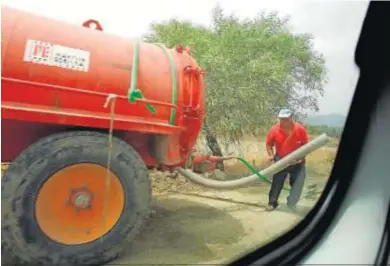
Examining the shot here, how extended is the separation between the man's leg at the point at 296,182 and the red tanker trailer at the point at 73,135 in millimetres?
524

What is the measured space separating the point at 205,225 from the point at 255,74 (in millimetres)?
571

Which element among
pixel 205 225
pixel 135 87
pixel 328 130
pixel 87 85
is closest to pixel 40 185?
pixel 87 85

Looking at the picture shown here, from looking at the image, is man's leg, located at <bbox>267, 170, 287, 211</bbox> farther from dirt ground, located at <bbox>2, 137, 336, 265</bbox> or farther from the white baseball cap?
the white baseball cap

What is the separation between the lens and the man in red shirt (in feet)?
5.28

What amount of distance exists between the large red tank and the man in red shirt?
307mm

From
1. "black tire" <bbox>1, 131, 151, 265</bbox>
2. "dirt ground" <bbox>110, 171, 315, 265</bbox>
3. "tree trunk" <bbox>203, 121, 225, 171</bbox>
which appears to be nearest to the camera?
"black tire" <bbox>1, 131, 151, 265</bbox>

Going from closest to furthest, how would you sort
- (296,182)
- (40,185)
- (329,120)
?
(40,185), (329,120), (296,182)

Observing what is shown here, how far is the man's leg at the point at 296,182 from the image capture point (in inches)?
65.3

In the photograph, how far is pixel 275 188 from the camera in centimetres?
167

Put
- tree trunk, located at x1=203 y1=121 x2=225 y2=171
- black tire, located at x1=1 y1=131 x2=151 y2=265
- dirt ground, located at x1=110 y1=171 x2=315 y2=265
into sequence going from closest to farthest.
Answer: black tire, located at x1=1 y1=131 x2=151 y2=265 → dirt ground, located at x1=110 y1=171 x2=315 y2=265 → tree trunk, located at x1=203 y1=121 x2=225 y2=171

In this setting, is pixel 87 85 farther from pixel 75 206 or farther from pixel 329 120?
pixel 329 120

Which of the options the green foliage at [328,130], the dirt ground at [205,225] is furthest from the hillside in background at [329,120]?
the dirt ground at [205,225]

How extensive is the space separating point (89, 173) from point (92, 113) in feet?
0.65

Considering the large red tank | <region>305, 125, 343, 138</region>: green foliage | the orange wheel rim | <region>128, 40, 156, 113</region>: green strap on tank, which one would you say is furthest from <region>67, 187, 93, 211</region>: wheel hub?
<region>305, 125, 343, 138</region>: green foliage
